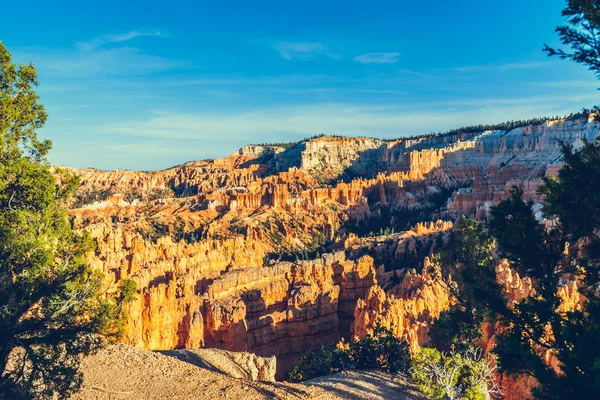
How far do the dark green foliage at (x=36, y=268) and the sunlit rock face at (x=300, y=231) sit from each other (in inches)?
66.5

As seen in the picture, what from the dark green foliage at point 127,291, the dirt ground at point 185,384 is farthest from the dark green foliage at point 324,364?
the dark green foliage at point 127,291

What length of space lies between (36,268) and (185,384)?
6078 mm

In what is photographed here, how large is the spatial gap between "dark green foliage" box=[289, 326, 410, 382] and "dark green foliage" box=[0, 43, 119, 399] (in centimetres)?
1031

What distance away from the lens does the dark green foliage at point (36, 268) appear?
431 inches

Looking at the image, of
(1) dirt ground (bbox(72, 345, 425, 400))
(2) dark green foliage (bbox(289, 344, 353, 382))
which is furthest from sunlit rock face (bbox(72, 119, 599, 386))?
(2) dark green foliage (bbox(289, 344, 353, 382))

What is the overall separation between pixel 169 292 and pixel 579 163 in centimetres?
2614

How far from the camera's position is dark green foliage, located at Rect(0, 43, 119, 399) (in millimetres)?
10938

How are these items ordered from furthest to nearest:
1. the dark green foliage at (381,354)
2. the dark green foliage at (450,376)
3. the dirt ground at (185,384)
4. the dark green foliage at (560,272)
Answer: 1. the dark green foliage at (381,354)
2. the dark green foliage at (450,376)
3. the dirt ground at (185,384)
4. the dark green foliage at (560,272)

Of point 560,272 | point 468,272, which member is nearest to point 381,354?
point 468,272

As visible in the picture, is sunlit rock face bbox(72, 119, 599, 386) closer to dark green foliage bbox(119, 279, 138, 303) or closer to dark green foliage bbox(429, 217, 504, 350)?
dark green foliage bbox(119, 279, 138, 303)

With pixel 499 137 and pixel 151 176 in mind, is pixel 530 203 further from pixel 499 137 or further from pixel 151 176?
pixel 151 176

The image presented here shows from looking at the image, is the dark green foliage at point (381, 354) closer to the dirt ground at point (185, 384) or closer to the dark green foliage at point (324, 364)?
the dark green foliage at point (324, 364)

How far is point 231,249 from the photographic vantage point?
5534cm

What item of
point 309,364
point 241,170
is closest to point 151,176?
point 241,170
